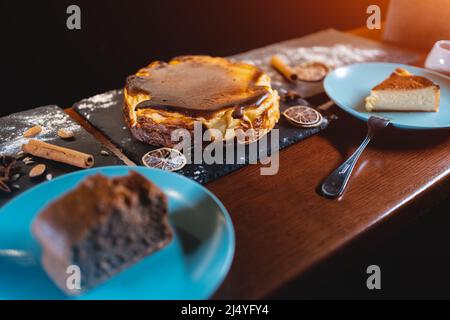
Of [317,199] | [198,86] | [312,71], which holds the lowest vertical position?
[317,199]

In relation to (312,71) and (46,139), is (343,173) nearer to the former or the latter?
(312,71)

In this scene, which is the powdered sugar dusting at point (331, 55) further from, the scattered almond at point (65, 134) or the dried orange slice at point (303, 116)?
the scattered almond at point (65, 134)

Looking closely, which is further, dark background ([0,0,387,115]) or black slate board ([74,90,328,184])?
dark background ([0,0,387,115])

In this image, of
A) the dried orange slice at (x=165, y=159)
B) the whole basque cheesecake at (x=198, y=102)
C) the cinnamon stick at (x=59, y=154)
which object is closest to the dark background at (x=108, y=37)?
the whole basque cheesecake at (x=198, y=102)

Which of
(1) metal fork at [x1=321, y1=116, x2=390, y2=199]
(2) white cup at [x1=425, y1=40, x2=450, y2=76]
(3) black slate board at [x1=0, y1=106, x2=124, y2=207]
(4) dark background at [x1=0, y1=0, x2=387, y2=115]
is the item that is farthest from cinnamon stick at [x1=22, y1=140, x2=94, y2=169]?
(2) white cup at [x1=425, y1=40, x2=450, y2=76]

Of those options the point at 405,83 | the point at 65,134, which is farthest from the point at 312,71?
the point at 65,134

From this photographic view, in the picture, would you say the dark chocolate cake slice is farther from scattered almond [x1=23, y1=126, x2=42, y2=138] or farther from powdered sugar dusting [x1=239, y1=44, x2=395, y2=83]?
powdered sugar dusting [x1=239, y1=44, x2=395, y2=83]
